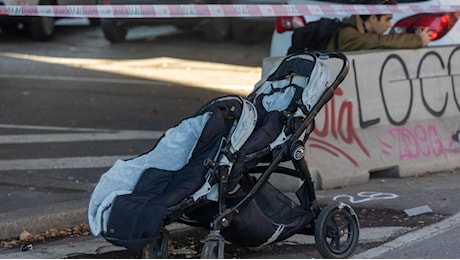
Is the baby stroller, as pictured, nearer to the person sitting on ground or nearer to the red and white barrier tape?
the red and white barrier tape

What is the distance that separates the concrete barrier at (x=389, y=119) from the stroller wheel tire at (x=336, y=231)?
173cm

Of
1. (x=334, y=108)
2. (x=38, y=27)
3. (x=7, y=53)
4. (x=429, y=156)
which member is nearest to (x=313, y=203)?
(x=334, y=108)

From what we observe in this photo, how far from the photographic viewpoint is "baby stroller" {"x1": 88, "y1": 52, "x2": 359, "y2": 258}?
5.55 meters

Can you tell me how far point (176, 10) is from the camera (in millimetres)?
7488

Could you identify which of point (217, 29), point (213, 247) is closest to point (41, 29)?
point (217, 29)

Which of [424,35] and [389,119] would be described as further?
[424,35]

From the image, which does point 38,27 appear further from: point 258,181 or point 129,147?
point 258,181

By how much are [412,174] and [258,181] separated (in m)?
2.95

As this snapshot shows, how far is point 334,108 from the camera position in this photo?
809cm

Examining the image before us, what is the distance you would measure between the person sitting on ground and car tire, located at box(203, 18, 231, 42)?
8.97m

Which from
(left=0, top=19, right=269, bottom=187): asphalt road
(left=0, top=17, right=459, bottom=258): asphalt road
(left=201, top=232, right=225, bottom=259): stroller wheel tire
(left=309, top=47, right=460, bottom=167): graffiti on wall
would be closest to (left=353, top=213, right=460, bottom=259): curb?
(left=0, top=17, right=459, bottom=258): asphalt road

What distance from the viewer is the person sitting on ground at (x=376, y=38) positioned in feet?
27.8

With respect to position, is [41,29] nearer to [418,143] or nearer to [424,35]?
[424,35]

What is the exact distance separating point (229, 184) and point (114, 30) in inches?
481
